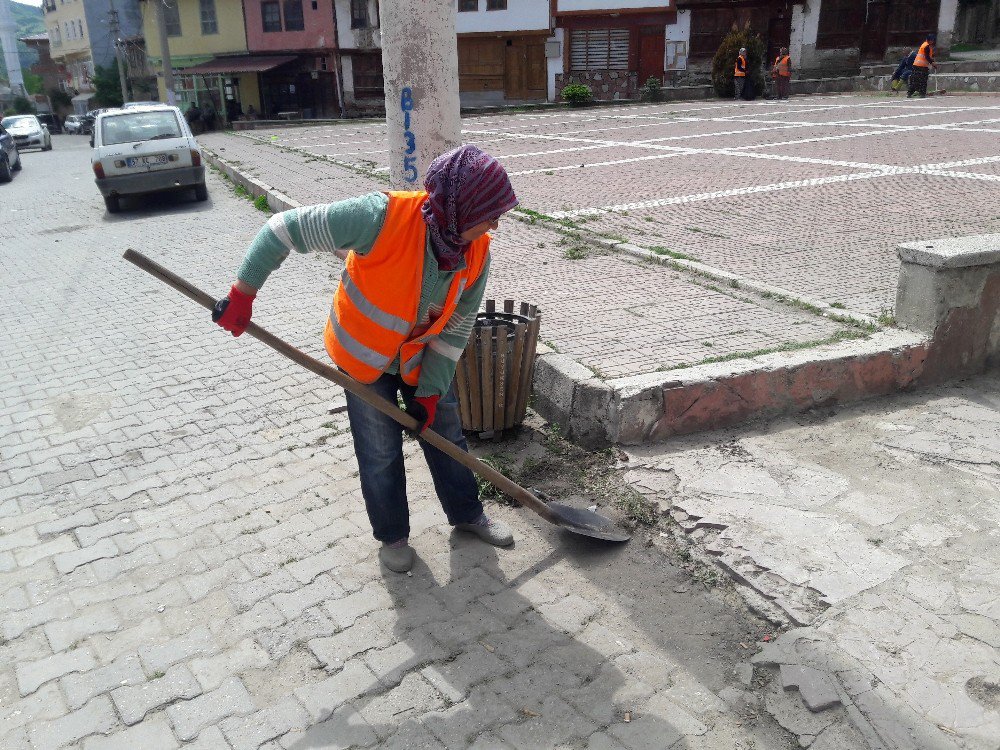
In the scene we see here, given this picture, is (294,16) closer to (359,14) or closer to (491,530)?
(359,14)

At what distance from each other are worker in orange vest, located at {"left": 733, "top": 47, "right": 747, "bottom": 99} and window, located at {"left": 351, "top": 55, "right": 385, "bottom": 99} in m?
15.8

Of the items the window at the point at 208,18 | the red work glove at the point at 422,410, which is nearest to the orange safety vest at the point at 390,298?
the red work glove at the point at 422,410

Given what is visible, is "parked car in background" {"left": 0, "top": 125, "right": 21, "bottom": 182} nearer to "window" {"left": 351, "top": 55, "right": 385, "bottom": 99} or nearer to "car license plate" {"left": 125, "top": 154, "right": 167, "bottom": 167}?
"car license plate" {"left": 125, "top": 154, "right": 167, "bottom": 167}

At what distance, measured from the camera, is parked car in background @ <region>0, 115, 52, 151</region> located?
88.6ft

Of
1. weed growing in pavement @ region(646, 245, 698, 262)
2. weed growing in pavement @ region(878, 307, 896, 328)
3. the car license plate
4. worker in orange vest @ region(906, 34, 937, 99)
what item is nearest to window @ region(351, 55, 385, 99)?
worker in orange vest @ region(906, 34, 937, 99)

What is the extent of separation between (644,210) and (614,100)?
983 inches

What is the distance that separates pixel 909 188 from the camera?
9.11m

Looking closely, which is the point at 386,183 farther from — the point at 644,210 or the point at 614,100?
the point at 614,100

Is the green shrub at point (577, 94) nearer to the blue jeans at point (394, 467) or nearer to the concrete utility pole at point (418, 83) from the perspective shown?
the concrete utility pole at point (418, 83)

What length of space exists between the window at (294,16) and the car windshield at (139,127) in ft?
81.3

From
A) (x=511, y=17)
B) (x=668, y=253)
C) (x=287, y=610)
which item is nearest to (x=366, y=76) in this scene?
(x=511, y=17)

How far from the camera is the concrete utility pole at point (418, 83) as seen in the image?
12.9 feet

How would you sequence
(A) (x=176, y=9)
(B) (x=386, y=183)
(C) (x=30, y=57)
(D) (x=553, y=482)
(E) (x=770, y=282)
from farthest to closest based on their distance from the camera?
(C) (x=30, y=57) → (A) (x=176, y=9) → (B) (x=386, y=183) → (E) (x=770, y=282) → (D) (x=553, y=482)

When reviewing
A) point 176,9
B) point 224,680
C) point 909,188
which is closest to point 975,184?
point 909,188
